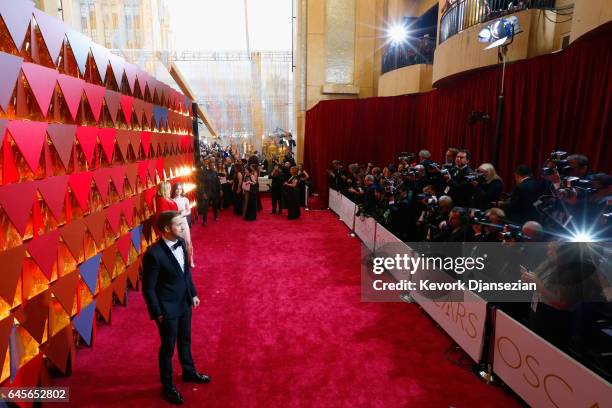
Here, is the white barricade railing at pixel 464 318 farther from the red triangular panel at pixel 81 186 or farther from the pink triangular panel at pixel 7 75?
the pink triangular panel at pixel 7 75

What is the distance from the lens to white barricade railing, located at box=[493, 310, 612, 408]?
219cm

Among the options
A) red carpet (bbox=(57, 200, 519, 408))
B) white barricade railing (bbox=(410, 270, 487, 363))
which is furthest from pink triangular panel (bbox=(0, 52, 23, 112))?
white barricade railing (bbox=(410, 270, 487, 363))

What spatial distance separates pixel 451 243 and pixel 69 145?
401cm

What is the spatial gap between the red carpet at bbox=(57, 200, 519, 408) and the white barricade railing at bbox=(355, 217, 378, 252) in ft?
2.60

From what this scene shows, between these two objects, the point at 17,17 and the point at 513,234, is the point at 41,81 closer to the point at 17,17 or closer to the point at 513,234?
the point at 17,17

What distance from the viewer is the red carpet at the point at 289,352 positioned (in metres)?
3.01

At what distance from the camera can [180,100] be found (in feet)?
25.0

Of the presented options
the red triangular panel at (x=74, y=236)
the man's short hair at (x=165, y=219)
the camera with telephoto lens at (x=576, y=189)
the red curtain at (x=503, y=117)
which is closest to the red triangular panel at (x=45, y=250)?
the red triangular panel at (x=74, y=236)

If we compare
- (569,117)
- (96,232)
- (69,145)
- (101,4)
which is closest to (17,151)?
(69,145)

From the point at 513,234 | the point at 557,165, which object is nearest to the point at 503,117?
the point at 557,165

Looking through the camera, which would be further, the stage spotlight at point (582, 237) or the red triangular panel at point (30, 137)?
the stage spotlight at point (582, 237)

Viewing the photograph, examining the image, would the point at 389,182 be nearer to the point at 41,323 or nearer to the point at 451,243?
the point at 451,243

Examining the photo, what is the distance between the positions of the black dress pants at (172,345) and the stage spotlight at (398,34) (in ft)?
35.8

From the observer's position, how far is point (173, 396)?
2.90m
